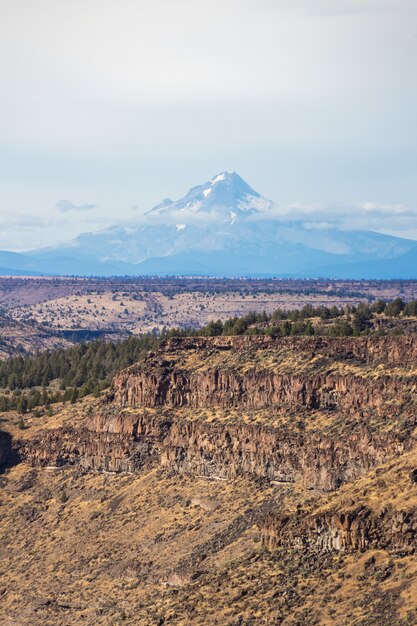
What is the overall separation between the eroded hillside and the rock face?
0.19m

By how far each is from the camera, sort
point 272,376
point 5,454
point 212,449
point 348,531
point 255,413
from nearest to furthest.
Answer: point 348,531, point 212,449, point 255,413, point 272,376, point 5,454

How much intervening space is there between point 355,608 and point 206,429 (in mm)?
55989

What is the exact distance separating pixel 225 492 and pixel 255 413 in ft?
36.9

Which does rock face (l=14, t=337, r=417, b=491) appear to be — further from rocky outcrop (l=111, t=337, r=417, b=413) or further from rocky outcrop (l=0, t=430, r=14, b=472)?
rocky outcrop (l=0, t=430, r=14, b=472)

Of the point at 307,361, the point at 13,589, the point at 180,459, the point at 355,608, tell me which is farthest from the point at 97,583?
the point at 355,608

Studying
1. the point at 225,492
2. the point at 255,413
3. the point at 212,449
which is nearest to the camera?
the point at 225,492

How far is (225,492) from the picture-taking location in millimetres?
147375

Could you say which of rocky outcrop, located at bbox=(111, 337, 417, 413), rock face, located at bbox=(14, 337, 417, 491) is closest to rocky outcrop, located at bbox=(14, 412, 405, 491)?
rock face, located at bbox=(14, 337, 417, 491)

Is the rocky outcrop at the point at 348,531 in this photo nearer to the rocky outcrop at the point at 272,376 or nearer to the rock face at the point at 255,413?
the rock face at the point at 255,413

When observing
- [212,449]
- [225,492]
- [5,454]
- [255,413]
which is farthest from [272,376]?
[5,454]

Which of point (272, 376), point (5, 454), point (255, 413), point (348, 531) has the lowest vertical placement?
point (5, 454)

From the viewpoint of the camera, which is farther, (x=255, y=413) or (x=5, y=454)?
(x=5, y=454)

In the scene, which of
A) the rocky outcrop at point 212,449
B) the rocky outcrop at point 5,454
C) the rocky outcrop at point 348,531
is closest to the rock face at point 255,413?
the rocky outcrop at point 212,449

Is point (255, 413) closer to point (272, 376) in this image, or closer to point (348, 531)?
point (272, 376)
